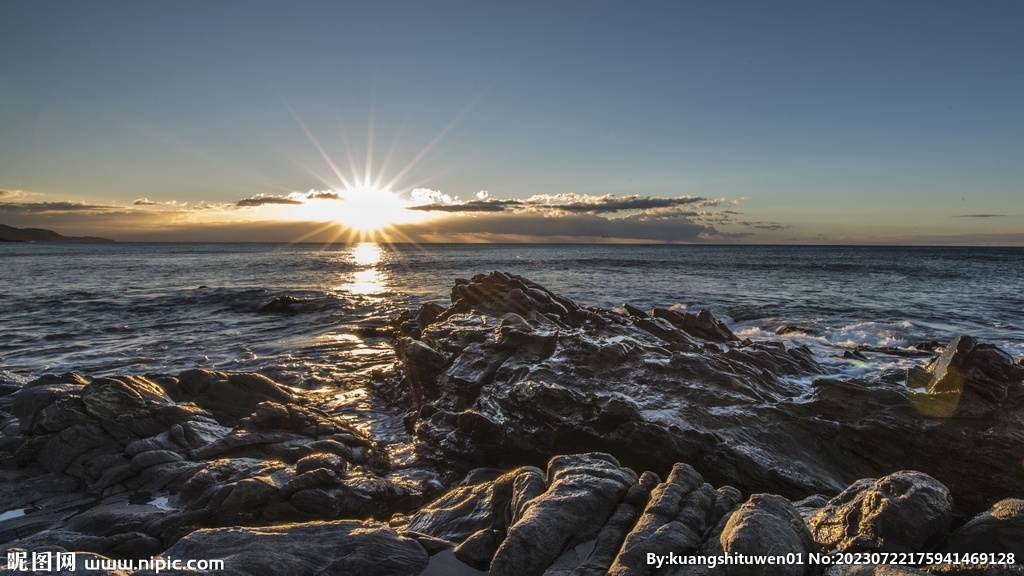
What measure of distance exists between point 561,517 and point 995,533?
4032 mm

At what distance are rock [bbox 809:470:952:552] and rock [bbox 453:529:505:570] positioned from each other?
11.1ft

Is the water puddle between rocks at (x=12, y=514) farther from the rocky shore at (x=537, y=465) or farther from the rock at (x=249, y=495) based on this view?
the rock at (x=249, y=495)

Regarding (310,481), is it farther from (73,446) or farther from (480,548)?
(73,446)

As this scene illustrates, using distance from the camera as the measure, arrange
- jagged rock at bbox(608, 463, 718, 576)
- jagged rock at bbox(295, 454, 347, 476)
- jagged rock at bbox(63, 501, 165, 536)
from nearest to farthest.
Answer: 1. jagged rock at bbox(608, 463, 718, 576)
2. jagged rock at bbox(63, 501, 165, 536)
3. jagged rock at bbox(295, 454, 347, 476)

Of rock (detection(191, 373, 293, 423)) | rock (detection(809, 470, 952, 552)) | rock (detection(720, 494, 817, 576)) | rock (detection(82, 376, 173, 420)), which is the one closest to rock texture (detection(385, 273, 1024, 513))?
rock (detection(809, 470, 952, 552))

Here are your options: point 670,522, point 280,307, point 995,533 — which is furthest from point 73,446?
point 280,307

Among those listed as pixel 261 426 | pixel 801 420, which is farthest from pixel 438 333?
pixel 801 420

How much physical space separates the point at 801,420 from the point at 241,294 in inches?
1458

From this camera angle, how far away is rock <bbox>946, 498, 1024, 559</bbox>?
451 cm

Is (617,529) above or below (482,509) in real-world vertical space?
above

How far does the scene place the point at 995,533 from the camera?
15.1ft

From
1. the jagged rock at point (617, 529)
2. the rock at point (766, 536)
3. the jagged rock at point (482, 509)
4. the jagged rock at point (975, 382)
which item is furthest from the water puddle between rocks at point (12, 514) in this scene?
the jagged rock at point (975, 382)

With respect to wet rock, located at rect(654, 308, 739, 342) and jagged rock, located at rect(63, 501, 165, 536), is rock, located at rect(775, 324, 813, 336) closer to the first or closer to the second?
wet rock, located at rect(654, 308, 739, 342)

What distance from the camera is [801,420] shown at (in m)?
9.24
